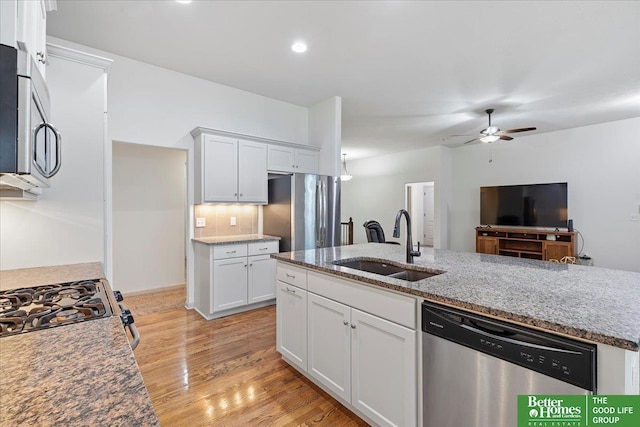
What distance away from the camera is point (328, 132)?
15.0 ft

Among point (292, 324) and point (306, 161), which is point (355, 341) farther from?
point (306, 161)

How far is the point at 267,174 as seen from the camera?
414 centimetres

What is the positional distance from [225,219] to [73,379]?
3.48m

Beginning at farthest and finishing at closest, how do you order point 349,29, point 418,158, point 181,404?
1. point 418,158
2. point 349,29
3. point 181,404

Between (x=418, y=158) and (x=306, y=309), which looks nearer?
(x=306, y=309)

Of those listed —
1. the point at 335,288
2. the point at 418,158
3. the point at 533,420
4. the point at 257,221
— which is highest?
the point at 418,158

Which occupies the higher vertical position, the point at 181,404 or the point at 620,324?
the point at 620,324

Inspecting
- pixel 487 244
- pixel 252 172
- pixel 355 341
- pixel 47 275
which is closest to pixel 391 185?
pixel 487 244

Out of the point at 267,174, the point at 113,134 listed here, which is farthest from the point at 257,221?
the point at 113,134

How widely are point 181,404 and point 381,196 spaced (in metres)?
7.53

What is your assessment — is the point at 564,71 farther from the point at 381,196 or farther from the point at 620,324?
the point at 381,196

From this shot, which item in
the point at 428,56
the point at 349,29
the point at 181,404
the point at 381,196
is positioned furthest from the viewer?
the point at 381,196

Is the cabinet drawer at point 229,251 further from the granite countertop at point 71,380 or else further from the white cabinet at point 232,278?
the granite countertop at point 71,380

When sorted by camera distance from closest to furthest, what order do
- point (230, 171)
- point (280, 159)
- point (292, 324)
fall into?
point (292, 324), point (230, 171), point (280, 159)
